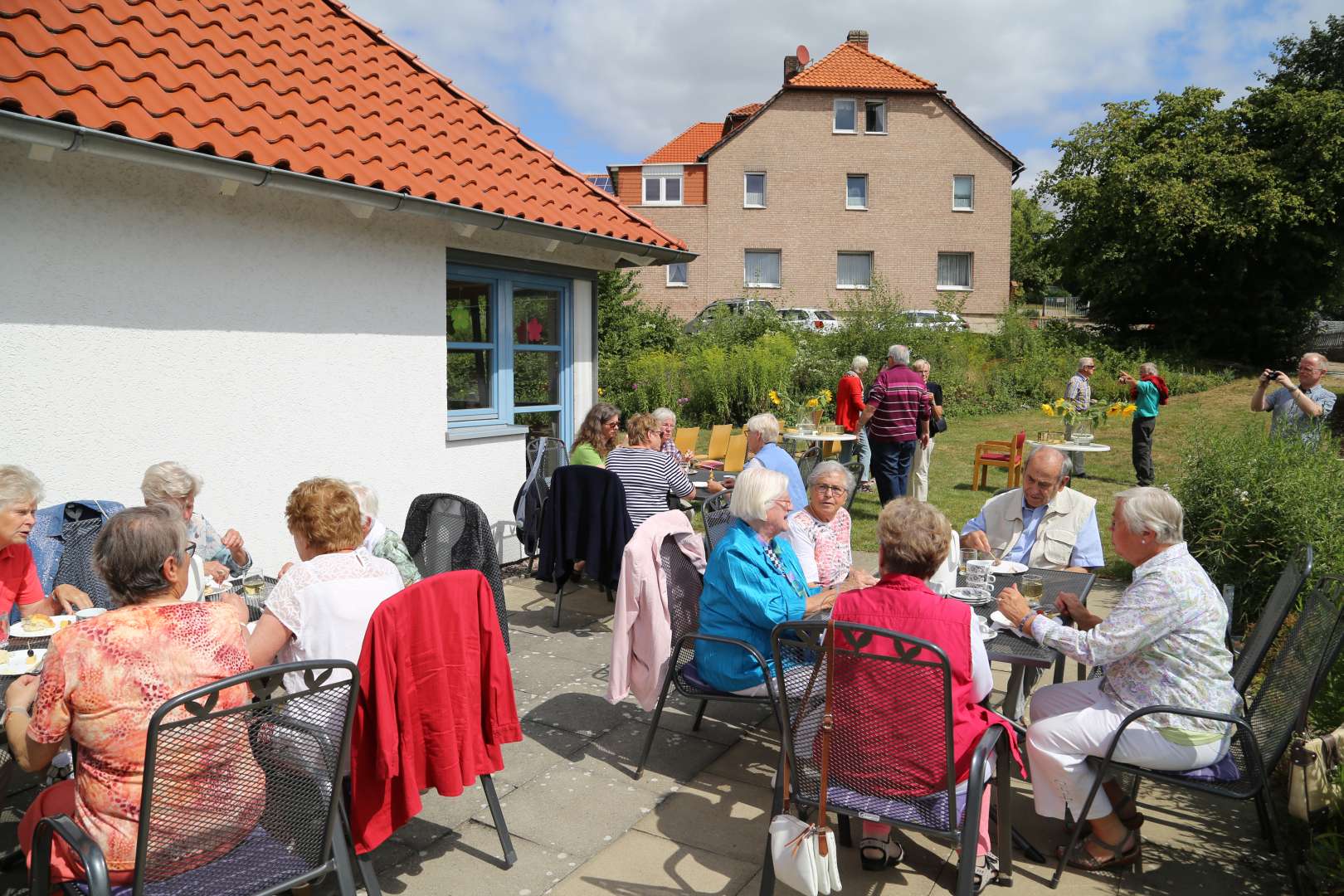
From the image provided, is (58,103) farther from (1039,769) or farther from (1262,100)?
(1262,100)

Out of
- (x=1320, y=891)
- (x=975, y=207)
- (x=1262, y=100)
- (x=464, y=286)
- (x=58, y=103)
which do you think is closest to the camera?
(x=1320, y=891)

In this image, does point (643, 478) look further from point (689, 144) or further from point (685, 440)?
point (689, 144)

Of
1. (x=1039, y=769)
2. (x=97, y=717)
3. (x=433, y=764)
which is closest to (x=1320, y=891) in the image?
(x=1039, y=769)

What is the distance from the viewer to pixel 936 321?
2202 cm

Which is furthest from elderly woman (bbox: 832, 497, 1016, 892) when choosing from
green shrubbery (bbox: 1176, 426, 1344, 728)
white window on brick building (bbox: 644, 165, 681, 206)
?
white window on brick building (bbox: 644, 165, 681, 206)

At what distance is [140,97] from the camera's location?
4621 millimetres

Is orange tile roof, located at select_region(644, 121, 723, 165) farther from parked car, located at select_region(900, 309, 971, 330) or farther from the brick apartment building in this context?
parked car, located at select_region(900, 309, 971, 330)

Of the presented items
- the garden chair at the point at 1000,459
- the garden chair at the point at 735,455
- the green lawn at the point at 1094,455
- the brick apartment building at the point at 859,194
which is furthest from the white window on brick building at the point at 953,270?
the garden chair at the point at 735,455

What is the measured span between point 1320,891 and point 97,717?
3401 mm

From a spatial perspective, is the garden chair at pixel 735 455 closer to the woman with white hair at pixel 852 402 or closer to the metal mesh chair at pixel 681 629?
the woman with white hair at pixel 852 402

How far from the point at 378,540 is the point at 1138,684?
3198 millimetres

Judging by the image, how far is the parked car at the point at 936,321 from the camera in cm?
2142

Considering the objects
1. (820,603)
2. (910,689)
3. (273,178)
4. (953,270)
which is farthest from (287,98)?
(953,270)

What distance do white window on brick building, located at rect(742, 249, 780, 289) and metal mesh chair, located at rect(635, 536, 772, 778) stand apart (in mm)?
28810
